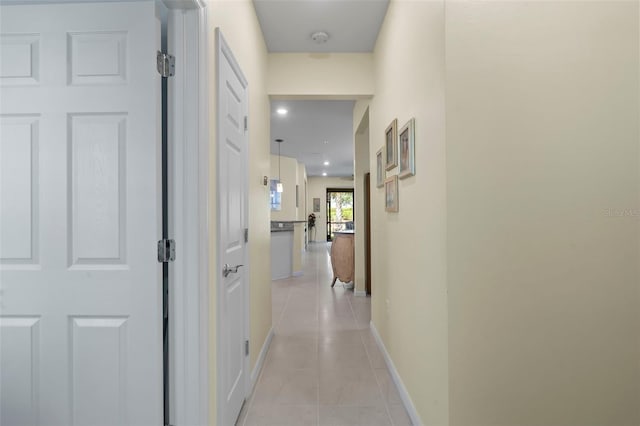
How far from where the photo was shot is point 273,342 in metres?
3.17

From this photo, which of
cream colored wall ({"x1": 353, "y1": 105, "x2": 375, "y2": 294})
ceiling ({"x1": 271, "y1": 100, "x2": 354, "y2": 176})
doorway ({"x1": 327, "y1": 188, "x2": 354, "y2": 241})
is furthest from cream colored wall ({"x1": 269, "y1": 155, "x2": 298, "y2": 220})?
doorway ({"x1": 327, "y1": 188, "x2": 354, "y2": 241})

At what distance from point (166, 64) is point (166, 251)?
78cm

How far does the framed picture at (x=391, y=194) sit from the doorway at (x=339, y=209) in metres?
11.3

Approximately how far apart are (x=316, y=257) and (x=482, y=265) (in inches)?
318

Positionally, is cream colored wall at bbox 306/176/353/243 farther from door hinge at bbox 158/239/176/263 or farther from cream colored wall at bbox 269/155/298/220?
door hinge at bbox 158/239/176/263

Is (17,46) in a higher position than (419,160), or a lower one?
higher

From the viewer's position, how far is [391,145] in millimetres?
2467

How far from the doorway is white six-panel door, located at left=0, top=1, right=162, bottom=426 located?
1265 centimetres

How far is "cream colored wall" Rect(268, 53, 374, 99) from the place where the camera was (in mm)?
3232

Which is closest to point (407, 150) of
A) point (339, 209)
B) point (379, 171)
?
point (379, 171)

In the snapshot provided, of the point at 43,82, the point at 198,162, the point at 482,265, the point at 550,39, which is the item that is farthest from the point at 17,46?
the point at 550,39

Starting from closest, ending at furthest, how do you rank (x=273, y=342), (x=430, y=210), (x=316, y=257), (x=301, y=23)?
(x=430, y=210) → (x=301, y=23) → (x=273, y=342) → (x=316, y=257)

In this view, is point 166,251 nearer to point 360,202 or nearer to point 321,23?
point 321,23

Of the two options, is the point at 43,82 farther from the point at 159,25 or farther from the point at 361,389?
the point at 361,389
